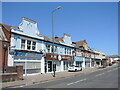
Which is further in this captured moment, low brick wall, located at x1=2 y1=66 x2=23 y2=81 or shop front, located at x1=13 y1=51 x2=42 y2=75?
shop front, located at x1=13 y1=51 x2=42 y2=75

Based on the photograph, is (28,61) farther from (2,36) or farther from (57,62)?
(57,62)

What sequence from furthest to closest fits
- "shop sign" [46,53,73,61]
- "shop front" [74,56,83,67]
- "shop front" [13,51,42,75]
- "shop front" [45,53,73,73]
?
"shop front" [74,56,83,67] → "shop front" [45,53,73,73] → "shop sign" [46,53,73,61] → "shop front" [13,51,42,75]

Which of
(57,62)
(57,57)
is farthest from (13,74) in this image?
(57,62)

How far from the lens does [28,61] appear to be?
25.0 m

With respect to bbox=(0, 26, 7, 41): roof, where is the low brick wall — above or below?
below

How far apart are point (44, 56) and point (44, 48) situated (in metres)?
1.57

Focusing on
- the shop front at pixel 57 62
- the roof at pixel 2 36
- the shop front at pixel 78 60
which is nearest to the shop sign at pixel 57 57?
the shop front at pixel 57 62

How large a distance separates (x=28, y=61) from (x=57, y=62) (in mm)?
9157

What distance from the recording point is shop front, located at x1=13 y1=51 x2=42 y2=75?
23109 mm

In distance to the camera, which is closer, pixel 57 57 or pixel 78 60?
pixel 57 57

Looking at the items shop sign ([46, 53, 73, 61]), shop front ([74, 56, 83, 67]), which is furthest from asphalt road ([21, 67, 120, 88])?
shop front ([74, 56, 83, 67])

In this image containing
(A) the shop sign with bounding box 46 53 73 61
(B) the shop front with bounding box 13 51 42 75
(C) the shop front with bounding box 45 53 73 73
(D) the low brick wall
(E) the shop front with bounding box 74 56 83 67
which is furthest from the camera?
(E) the shop front with bounding box 74 56 83 67

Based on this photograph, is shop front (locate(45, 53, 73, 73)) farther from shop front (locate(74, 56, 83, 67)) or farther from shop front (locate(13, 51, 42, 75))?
shop front (locate(74, 56, 83, 67))

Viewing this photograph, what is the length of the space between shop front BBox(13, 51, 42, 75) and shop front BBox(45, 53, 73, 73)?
2.28 metres
